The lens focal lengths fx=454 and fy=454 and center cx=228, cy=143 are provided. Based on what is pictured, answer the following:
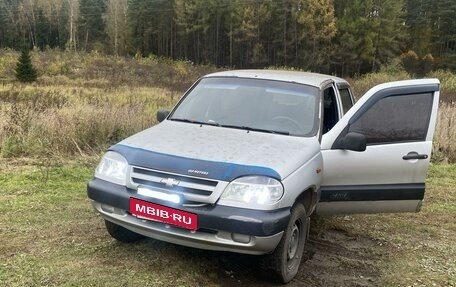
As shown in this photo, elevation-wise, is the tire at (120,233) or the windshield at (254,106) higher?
the windshield at (254,106)

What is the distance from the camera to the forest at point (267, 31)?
5738cm

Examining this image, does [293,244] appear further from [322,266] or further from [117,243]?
[117,243]

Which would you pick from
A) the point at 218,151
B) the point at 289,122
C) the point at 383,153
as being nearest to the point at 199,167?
the point at 218,151

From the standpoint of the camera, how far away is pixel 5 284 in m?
3.40

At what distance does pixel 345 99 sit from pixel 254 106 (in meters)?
1.57

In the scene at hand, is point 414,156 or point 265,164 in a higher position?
point 265,164

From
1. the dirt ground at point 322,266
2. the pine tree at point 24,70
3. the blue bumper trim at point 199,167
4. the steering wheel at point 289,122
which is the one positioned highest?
the steering wheel at point 289,122

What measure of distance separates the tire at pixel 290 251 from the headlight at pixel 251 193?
14.1 inches

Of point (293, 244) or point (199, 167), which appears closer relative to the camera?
point (199, 167)

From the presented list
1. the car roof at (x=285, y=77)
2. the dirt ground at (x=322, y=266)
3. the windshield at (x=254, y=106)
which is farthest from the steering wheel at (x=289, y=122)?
the dirt ground at (x=322, y=266)

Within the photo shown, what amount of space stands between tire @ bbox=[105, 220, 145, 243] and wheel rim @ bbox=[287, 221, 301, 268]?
4.83 ft

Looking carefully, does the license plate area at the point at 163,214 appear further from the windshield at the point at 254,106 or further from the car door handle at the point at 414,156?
the car door handle at the point at 414,156

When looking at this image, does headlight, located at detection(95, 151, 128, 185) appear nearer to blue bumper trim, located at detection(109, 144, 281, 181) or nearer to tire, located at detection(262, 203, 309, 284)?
blue bumper trim, located at detection(109, 144, 281, 181)

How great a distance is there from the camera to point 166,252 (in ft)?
13.4
